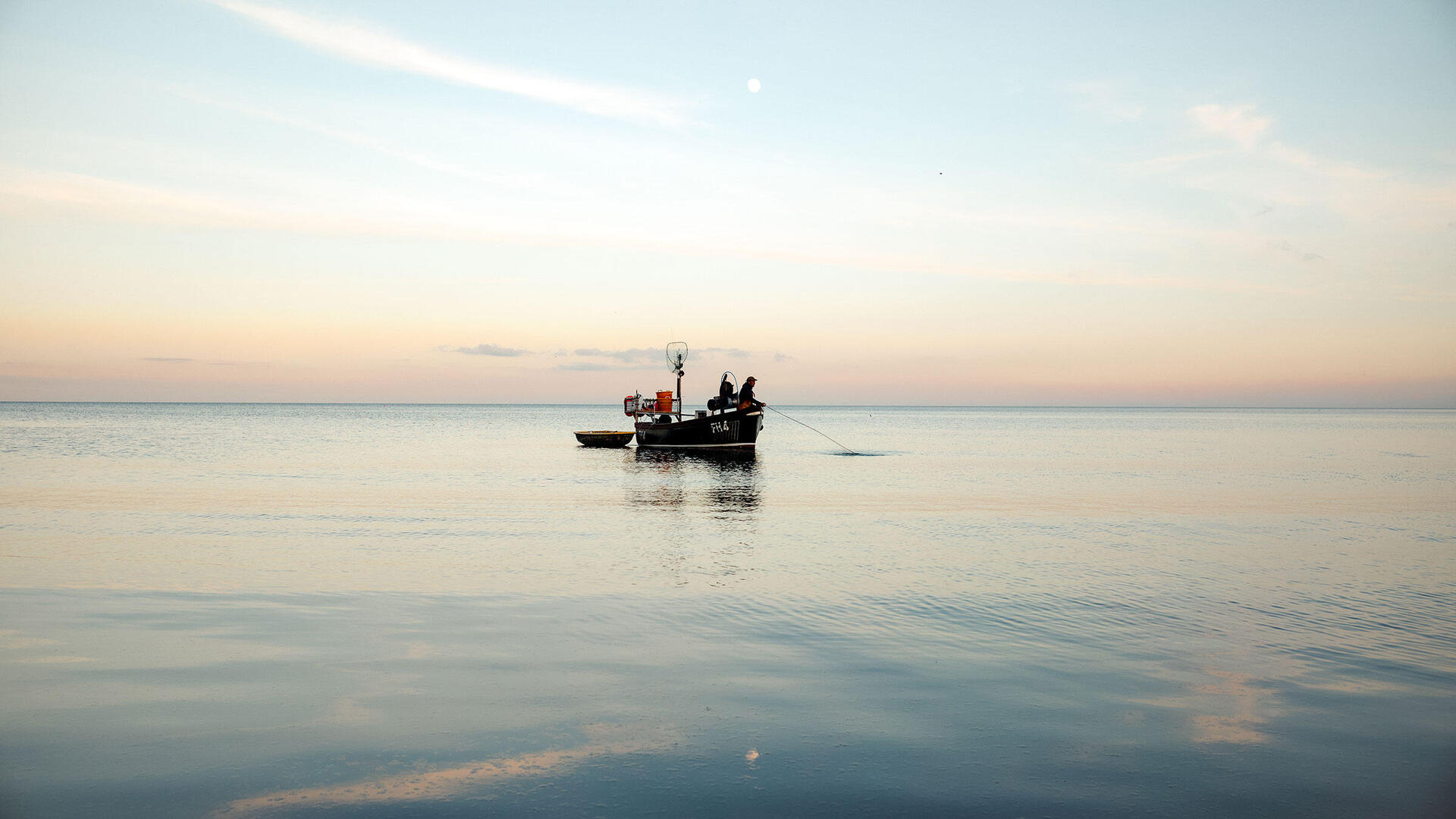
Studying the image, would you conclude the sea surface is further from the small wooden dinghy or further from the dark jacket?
the small wooden dinghy

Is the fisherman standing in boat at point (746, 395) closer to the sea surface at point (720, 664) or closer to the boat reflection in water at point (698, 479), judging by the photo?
the boat reflection in water at point (698, 479)

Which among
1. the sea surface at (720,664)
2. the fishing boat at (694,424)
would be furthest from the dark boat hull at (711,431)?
the sea surface at (720,664)

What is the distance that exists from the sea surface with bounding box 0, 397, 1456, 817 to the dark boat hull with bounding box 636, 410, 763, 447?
90.0 ft

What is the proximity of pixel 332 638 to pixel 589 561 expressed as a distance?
574cm

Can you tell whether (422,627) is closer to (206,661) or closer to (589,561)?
(206,661)

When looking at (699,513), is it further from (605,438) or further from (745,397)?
(605,438)

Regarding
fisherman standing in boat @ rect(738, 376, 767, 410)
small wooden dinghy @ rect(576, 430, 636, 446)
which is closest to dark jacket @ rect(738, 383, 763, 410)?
fisherman standing in boat @ rect(738, 376, 767, 410)

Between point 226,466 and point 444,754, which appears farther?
point 226,466

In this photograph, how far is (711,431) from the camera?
50.0 m

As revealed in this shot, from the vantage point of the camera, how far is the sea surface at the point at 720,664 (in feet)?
18.4

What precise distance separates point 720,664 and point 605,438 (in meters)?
47.9

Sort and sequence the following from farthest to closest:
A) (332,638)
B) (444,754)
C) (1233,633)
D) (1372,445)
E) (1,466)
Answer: (1372,445) → (1,466) → (1233,633) → (332,638) → (444,754)

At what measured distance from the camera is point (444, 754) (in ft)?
19.9

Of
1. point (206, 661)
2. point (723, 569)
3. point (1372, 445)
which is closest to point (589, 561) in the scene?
point (723, 569)
